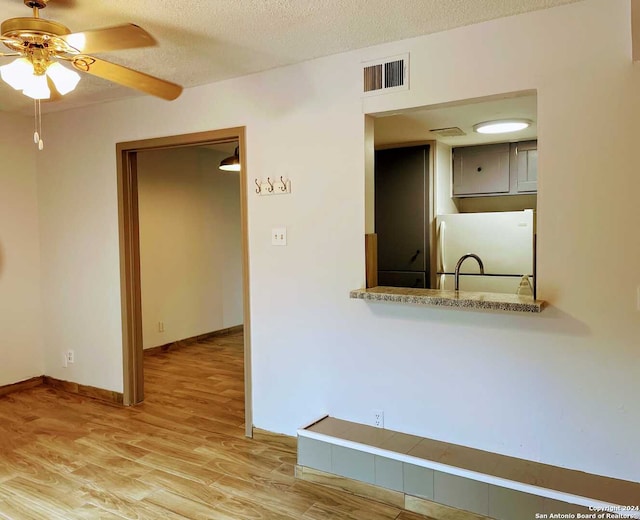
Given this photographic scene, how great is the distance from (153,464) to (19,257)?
2496mm

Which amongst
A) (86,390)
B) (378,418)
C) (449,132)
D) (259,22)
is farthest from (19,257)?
(449,132)

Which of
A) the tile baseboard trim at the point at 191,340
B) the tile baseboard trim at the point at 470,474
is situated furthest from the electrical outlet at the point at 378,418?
the tile baseboard trim at the point at 191,340

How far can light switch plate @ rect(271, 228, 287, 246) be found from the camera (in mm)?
3137

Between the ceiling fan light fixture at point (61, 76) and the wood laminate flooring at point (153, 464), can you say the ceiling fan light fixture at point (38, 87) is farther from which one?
the wood laminate flooring at point (153, 464)

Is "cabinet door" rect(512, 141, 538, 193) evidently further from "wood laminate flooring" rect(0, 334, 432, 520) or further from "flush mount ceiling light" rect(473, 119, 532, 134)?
"wood laminate flooring" rect(0, 334, 432, 520)

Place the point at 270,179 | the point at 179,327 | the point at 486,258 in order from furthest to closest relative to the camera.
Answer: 1. the point at 179,327
2. the point at 486,258
3. the point at 270,179

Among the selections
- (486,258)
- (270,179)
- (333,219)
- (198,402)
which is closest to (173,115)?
(270,179)

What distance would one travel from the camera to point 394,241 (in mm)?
4887

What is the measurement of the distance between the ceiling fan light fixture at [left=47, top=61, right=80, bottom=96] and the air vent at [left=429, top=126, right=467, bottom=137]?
2.89 metres

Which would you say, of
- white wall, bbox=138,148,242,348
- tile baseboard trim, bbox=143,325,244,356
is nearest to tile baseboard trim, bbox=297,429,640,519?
tile baseboard trim, bbox=143,325,244,356

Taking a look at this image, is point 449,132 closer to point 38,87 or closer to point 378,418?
point 378,418

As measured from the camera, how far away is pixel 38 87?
2.07 metres

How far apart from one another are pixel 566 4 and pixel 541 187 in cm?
83

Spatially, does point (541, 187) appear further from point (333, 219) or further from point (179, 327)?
point (179, 327)
